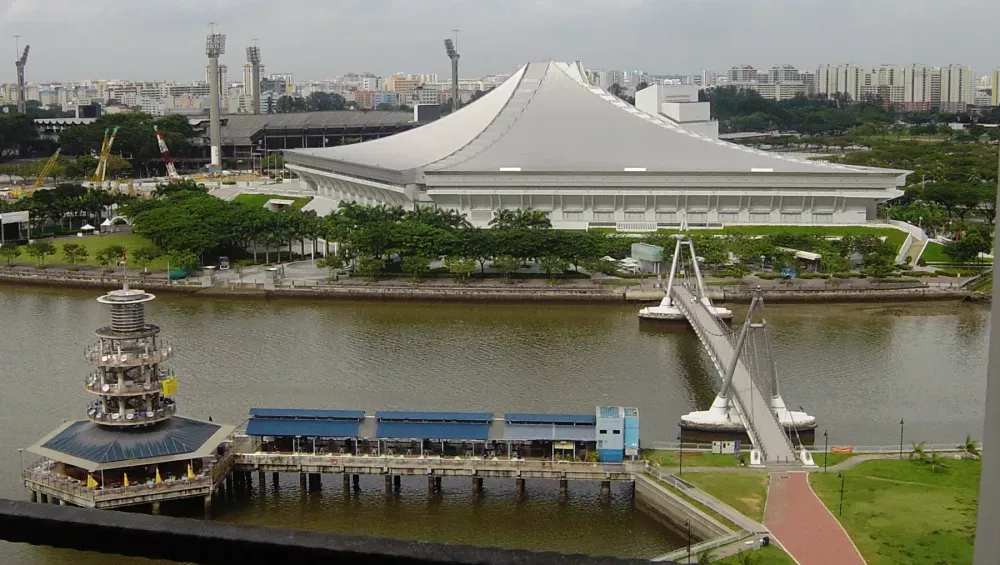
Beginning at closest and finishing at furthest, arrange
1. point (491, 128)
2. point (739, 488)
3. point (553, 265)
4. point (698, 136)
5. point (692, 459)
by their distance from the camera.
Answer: point (739, 488) → point (692, 459) → point (553, 265) → point (698, 136) → point (491, 128)

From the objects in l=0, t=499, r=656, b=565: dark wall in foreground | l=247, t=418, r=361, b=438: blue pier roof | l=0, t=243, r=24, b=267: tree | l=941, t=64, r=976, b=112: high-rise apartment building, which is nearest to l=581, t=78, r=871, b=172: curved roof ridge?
l=0, t=243, r=24, b=267: tree

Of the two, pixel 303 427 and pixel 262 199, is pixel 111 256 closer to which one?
pixel 262 199

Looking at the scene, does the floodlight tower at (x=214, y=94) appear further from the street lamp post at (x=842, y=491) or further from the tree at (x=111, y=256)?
the street lamp post at (x=842, y=491)

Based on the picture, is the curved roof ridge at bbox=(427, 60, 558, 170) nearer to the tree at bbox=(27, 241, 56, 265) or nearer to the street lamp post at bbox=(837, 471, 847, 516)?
the tree at bbox=(27, 241, 56, 265)

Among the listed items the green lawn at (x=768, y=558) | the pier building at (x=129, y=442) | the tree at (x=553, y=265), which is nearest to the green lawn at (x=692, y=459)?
the green lawn at (x=768, y=558)

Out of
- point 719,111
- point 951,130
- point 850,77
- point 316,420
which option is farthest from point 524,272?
point 850,77

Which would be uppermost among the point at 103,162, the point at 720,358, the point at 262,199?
the point at 103,162

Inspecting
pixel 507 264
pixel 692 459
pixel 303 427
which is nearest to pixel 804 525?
pixel 692 459
